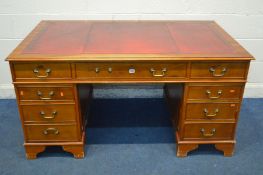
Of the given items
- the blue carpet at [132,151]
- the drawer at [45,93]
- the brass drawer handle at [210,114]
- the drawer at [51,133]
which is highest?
the drawer at [45,93]

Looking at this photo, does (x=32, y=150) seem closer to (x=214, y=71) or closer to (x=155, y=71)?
(x=155, y=71)

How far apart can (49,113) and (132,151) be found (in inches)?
25.9

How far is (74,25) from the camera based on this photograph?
243 cm

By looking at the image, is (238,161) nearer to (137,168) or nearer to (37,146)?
(137,168)

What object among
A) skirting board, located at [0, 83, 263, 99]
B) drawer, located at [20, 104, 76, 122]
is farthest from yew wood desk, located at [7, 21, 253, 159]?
skirting board, located at [0, 83, 263, 99]

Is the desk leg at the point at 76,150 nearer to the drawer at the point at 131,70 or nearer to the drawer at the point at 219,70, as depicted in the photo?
the drawer at the point at 131,70

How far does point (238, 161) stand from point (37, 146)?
1385 millimetres

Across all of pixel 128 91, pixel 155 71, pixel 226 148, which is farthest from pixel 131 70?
pixel 128 91

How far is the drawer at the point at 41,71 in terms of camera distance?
6.06 feet

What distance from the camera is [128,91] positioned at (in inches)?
116

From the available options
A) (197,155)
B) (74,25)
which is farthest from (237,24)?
(74,25)

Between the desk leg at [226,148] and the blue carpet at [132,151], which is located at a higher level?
the desk leg at [226,148]

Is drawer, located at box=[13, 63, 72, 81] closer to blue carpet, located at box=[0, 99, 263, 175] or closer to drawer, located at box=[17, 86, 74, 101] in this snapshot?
drawer, located at box=[17, 86, 74, 101]

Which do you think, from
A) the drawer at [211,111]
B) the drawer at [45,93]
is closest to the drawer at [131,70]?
the drawer at [45,93]
